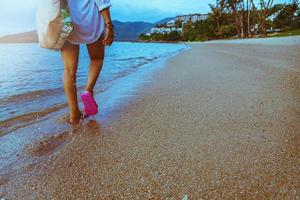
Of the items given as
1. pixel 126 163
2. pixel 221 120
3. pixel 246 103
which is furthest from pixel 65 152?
pixel 246 103

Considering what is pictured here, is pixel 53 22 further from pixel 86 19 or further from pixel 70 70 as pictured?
pixel 70 70

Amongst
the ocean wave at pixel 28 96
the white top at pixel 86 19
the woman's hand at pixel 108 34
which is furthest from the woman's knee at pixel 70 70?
the ocean wave at pixel 28 96

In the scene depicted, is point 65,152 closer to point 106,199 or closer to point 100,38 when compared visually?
point 106,199

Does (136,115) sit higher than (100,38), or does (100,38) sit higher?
(100,38)

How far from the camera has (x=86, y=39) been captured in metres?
2.55

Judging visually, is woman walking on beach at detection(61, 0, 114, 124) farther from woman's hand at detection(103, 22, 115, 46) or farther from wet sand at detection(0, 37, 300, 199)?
wet sand at detection(0, 37, 300, 199)

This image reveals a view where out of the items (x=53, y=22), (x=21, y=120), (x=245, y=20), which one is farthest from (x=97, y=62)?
(x=245, y=20)

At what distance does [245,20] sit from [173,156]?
188 ft

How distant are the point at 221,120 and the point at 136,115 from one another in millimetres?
792

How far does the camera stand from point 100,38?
8.76 feet

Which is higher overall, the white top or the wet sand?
the white top

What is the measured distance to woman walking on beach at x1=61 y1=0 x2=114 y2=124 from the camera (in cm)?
248

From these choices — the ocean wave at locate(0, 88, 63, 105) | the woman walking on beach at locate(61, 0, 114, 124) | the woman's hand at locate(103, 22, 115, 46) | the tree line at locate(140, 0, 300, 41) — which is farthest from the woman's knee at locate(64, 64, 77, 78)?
the tree line at locate(140, 0, 300, 41)

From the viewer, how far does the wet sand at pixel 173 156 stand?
139 centimetres
